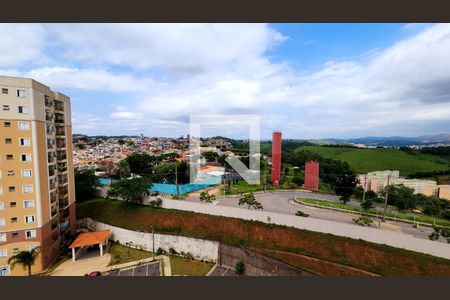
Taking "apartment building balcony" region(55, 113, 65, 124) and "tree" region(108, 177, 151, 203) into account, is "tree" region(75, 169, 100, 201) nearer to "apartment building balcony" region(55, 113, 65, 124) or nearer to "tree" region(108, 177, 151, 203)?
"tree" region(108, 177, 151, 203)

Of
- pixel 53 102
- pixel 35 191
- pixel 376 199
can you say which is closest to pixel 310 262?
pixel 376 199

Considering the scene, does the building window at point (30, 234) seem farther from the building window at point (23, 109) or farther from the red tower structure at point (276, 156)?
the red tower structure at point (276, 156)

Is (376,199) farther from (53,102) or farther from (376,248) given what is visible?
(53,102)

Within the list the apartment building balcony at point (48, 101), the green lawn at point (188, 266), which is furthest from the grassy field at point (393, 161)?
the apartment building balcony at point (48, 101)

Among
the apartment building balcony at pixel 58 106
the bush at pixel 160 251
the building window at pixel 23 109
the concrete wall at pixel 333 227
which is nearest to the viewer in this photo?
the concrete wall at pixel 333 227

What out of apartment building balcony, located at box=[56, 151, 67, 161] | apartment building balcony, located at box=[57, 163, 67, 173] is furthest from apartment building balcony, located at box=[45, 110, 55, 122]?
apartment building balcony, located at box=[57, 163, 67, 173]

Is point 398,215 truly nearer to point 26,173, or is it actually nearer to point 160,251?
point 160,251
